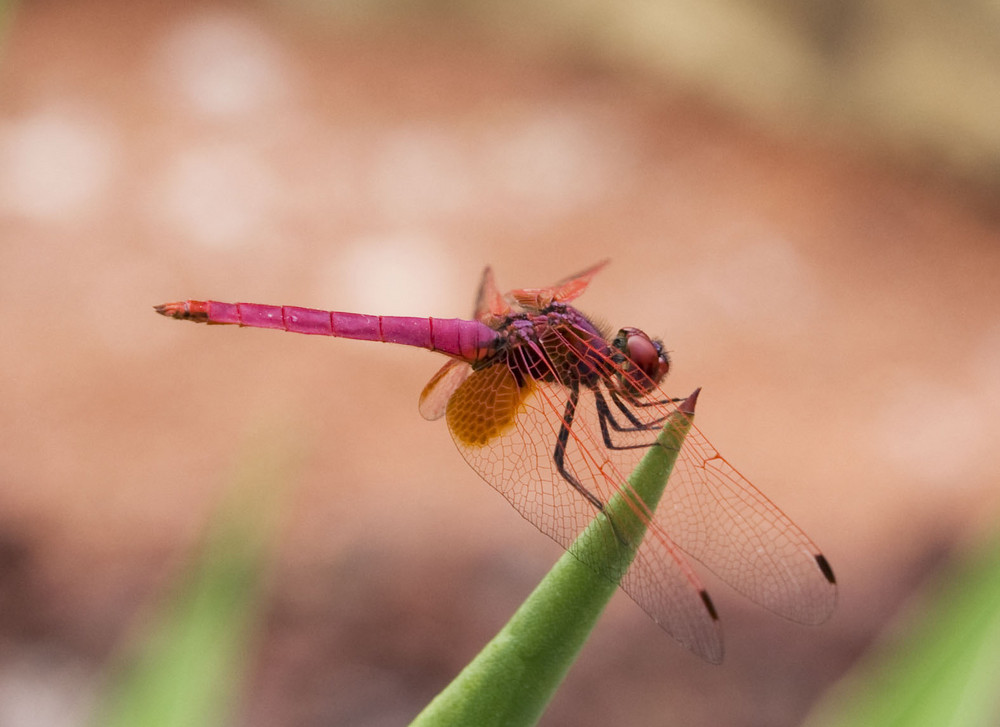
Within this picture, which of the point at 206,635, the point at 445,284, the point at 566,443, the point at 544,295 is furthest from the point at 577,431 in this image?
the point at 445,284

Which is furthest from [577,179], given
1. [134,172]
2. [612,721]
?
[612,721]

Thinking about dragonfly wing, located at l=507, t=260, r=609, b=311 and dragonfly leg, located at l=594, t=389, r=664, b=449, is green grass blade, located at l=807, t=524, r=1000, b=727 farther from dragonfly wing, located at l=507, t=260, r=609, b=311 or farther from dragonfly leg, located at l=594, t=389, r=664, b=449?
dragonfly wing, located at l=507, t=260, r=609, b=311

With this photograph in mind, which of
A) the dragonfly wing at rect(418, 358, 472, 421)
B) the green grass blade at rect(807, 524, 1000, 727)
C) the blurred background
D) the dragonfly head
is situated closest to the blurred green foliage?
the blurred background

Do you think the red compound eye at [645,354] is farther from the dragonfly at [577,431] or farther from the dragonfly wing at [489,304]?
the dragonfly wing at [489,304]

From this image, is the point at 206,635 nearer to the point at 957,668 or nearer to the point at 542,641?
the point at 542,641

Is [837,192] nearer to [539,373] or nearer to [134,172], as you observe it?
[134,172]

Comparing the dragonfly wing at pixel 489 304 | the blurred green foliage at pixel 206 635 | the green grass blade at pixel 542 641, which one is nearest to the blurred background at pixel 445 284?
the blurred green foliage at pixel 206 635
